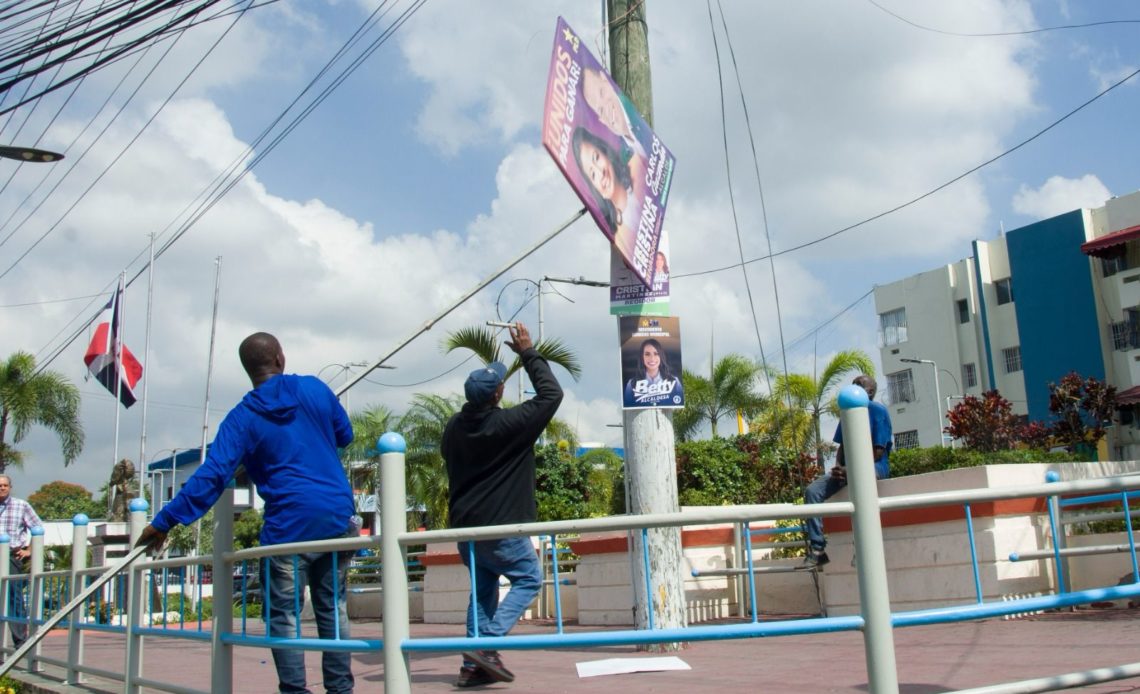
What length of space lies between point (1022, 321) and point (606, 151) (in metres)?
36.2

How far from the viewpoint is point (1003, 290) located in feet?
134

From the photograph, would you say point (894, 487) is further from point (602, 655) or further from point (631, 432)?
point (602, 655)

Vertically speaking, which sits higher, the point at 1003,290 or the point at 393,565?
the point at 1003,290

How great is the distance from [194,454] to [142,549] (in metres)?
60.7

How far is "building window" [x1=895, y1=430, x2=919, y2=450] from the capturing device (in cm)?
4575

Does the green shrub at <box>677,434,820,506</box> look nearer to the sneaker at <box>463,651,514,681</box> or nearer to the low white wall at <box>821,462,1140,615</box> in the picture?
the low white wall at <box>821,462,1140,615</box>

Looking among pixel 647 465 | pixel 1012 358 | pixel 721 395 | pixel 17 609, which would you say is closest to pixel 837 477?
pixel 647 465

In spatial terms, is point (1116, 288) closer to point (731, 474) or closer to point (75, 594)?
point (731, 474)

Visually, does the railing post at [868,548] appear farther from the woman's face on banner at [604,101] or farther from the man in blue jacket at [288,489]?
the woman's face on banner at [604,101]

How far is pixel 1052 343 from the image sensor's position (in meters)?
37.6

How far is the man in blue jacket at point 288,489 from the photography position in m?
4.23

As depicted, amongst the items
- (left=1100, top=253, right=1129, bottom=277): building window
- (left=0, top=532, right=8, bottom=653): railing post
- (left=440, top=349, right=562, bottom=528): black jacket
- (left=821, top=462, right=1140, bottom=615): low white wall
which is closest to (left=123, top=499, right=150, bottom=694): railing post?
(left=440, top=349, right=562, bottom=528): black jacket

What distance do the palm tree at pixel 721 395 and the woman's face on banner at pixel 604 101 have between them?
24.4 m

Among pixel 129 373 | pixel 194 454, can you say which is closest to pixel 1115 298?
pixel 129 373
